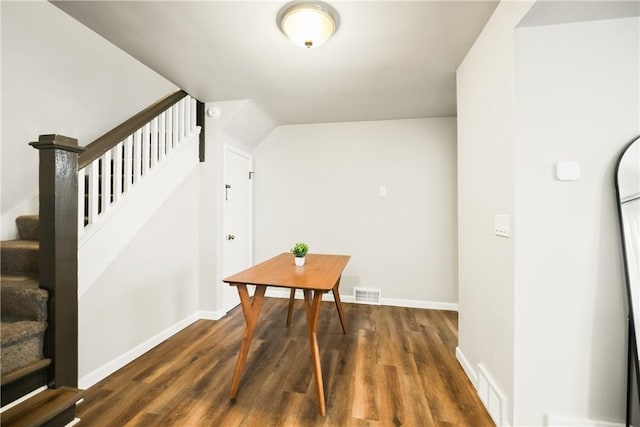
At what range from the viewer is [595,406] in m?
1.36

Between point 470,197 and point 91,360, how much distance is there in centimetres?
292

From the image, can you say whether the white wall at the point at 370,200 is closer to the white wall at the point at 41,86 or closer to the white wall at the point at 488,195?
the white wall at the point at 488,195

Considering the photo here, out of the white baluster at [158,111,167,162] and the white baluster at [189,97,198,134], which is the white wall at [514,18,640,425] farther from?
the white baluster at [189,97,198,134]

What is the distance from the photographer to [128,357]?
215 cm

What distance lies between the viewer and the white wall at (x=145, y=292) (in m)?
1.90

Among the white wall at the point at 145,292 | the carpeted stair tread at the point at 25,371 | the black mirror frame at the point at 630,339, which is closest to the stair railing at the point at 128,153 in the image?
the white wall at the point at 145,292

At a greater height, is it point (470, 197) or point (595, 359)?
point (470, 197)

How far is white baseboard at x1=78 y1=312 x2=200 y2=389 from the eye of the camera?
6.09ft

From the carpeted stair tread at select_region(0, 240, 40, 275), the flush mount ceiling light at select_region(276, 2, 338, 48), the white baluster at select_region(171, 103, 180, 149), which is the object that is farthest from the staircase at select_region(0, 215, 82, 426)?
the flush mount ceiling light at select_region(276, 2, 338, 48)

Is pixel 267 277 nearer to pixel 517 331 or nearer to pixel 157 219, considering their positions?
pixel 157 219

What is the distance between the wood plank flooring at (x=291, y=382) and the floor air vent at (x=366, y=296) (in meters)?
0.71

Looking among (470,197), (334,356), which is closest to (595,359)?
(470,197)

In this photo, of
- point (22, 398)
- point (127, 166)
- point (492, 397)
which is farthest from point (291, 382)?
point (127, 166)

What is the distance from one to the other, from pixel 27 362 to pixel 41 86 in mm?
1997
